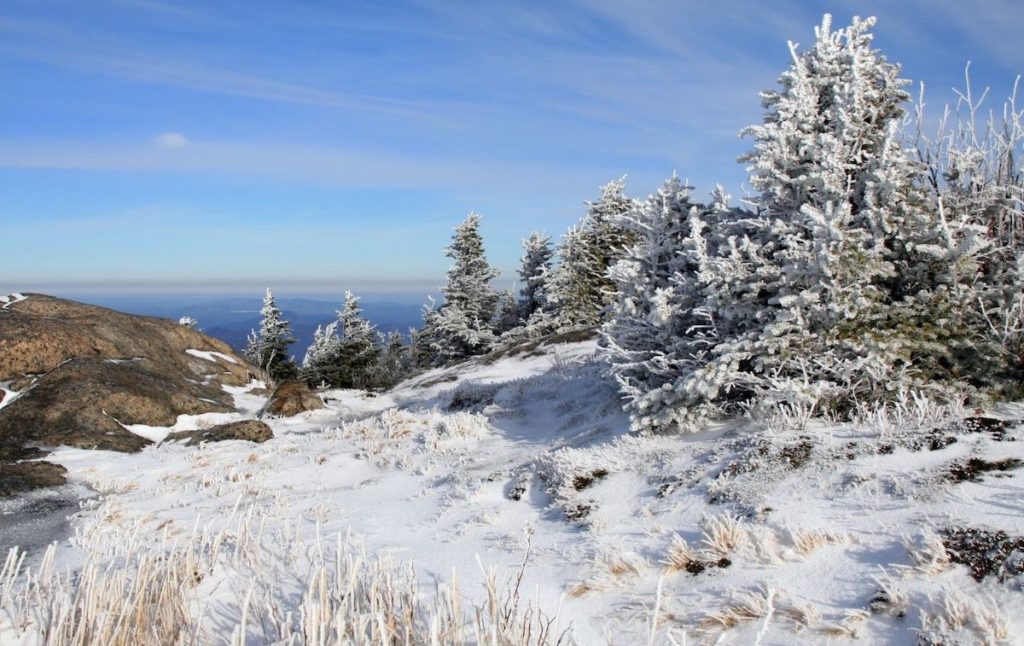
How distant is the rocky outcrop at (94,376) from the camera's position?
14.1 meters

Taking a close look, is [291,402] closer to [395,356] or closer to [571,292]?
[571,292]

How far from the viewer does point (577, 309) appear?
35.9m

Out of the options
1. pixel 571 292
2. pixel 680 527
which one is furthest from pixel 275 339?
pixel 680 527

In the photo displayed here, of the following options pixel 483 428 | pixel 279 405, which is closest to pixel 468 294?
pixel 279 405

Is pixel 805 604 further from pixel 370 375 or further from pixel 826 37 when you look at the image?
pixel 370 375

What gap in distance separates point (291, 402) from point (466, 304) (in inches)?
832

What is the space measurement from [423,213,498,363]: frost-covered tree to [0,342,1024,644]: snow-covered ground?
2717cm

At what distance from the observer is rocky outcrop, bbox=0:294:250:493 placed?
1406 cm

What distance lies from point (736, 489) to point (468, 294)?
111ft

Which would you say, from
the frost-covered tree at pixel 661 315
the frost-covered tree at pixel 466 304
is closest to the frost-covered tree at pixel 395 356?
the frost-covered tree at pixel 466 304

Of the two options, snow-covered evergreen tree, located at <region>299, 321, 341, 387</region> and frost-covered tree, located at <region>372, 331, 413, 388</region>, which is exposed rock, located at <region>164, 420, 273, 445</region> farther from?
frost-covered tree, located at <region>372, 331, 413, 388</region>

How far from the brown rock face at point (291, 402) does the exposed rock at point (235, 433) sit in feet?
10.5

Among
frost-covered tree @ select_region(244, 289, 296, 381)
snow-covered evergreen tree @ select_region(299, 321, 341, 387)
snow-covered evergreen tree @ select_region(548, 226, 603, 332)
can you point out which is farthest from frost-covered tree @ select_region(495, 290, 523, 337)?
frost-covered tree @ select_region(244, 289, 296, 381)

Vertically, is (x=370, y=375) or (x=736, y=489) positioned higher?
(x=736, y=489)
